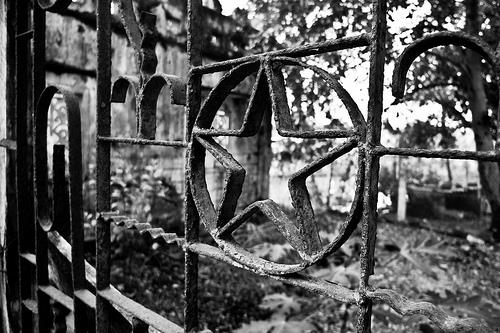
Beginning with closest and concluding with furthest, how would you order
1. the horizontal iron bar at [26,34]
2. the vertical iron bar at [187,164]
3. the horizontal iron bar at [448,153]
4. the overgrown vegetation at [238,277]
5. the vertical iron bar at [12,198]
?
1. the horizontal iron bar at [448,153]
2. the vertical iron bar at [187,164]
3. the horizontal iron bar at [26,34]
4. the vertical iron bar at [12,198]
5. the overgrown vegetation at [238,277]

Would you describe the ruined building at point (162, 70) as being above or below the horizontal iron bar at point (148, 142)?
above

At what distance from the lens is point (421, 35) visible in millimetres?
1367

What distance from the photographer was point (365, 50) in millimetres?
1443

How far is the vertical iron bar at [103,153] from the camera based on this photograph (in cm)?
106

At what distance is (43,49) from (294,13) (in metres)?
1.02

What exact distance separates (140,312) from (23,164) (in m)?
0.75

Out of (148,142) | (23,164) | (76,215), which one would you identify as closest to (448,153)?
(148,142)

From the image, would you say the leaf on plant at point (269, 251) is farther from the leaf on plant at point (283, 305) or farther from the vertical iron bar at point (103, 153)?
the vertical iron bar at point (103, 153)

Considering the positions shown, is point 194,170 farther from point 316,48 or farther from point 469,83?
point 469,83

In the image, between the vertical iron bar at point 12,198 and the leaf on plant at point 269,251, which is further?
the leaf on plant at point 269,251

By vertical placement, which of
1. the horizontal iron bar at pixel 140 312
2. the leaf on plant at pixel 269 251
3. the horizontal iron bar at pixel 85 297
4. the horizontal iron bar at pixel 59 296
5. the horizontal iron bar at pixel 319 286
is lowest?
the leaf on plant at pixel 269 251

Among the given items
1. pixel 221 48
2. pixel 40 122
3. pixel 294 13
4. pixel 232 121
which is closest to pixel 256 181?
pixel 232 121

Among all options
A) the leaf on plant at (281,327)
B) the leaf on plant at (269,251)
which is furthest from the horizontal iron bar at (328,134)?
the leaf on plant at (269,251)

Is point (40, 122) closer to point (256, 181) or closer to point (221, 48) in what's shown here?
point (221, 48)
